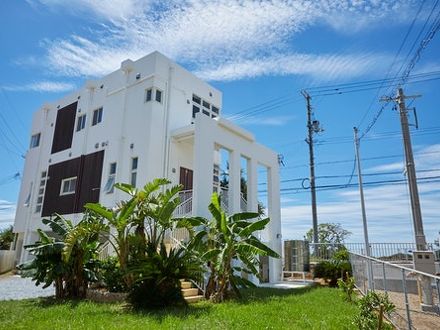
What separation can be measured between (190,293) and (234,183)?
5887mm

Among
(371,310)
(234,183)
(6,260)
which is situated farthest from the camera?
(6,260)

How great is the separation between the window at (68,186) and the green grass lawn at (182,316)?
34.6ft

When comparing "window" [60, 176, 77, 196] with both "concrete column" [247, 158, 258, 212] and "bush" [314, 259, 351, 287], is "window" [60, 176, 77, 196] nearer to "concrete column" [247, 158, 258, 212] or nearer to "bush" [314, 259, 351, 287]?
"concrete column" [247, 158, 258, 212]

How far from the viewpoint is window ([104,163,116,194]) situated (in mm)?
16922

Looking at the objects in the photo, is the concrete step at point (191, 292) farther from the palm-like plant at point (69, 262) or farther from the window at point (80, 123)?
the window at point (80, 123)

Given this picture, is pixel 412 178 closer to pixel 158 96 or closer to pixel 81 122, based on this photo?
pixel 158 96

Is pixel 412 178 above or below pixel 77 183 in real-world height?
below

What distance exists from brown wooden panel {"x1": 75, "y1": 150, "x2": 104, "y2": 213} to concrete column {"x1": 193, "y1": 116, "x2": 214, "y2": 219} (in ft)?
23.0

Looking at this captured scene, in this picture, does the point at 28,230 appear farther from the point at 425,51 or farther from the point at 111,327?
the point at 425,51

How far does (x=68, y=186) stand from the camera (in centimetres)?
1983

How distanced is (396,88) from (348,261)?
8.79 metres

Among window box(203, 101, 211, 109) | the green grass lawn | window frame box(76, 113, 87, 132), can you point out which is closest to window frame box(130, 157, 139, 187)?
window frame box(76, 113, 87, 132)

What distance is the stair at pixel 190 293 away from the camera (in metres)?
10.3

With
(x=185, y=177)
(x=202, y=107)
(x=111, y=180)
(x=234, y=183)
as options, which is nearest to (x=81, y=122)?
(x=111, y=180)
